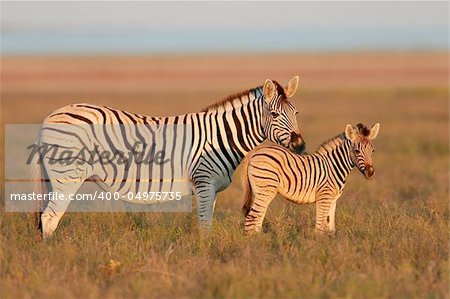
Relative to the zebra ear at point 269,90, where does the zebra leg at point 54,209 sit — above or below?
below

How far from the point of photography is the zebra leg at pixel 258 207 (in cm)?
757

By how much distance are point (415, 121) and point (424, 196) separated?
574 inches

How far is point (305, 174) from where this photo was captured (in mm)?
7723

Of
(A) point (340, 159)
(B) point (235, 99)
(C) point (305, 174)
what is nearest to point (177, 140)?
(B) point (235, 99)

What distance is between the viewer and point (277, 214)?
9.05 m

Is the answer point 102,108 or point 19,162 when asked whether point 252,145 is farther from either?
point 19,162

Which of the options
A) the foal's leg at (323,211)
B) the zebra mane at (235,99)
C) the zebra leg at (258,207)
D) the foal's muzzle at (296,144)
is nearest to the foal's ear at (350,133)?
the foal's muzzle at (296,144)

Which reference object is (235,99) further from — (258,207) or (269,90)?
(258,207)

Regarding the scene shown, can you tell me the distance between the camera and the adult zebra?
26.0ft

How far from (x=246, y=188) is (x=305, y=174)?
64 cm

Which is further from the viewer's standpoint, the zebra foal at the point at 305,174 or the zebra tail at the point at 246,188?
the zebra tail at the point at 246,188

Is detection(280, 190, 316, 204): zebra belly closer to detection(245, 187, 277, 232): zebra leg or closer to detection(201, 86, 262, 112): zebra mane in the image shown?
detection(245, 187, 277, 232): zebra leg

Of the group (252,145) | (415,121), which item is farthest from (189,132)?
(415,121)

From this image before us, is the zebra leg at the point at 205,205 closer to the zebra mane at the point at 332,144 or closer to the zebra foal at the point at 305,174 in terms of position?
the zebra foal at the point at 305,174
